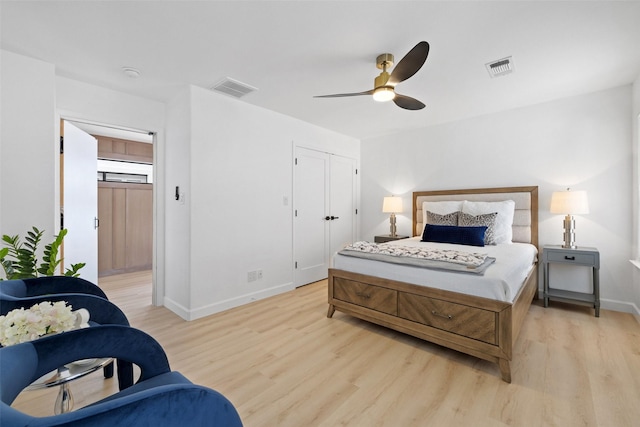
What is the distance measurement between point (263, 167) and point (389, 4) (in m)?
2.27

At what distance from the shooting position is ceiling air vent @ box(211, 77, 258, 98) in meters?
2.82

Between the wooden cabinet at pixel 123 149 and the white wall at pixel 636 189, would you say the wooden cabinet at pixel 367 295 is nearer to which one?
the white wall at pixel 636 189

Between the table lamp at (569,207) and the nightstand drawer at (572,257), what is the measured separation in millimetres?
160

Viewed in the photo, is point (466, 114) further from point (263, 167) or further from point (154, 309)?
point (154, 309)

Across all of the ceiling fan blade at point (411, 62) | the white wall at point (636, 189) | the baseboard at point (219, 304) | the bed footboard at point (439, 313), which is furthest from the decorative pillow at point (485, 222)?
the baseboard at point (219, 304)

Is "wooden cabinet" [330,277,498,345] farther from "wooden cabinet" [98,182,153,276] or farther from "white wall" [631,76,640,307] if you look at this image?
"wooden cabinet" [98,182,153,276]

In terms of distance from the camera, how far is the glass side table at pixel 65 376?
0.96 metres

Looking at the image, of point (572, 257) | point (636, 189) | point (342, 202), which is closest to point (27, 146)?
point (342, 202)

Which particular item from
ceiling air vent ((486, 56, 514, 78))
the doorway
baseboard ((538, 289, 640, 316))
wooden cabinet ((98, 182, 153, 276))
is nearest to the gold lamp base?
baseboard ((538, 289, 640, 316))

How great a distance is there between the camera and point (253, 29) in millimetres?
2025

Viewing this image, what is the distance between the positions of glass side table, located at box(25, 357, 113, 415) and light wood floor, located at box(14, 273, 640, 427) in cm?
72

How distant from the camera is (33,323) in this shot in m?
0.99

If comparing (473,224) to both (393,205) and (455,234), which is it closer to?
(455,234)

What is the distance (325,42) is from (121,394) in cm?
243
